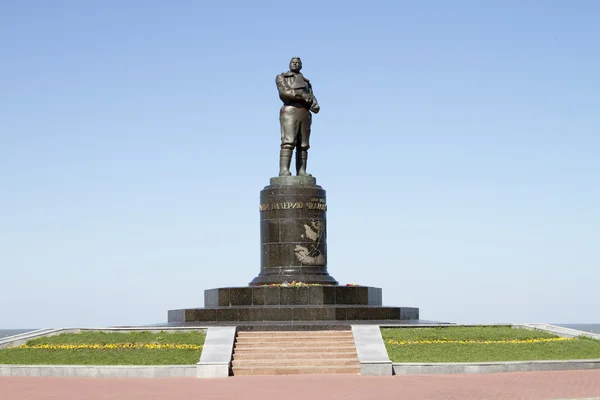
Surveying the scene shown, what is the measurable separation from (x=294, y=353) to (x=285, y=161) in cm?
947

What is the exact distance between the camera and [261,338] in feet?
75.3

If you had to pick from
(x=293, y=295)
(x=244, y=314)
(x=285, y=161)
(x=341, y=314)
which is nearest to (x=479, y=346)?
(x=341, y=314)

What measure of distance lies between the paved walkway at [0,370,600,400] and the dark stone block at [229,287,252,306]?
7448 mm

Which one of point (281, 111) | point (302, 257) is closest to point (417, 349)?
point (302, 257)

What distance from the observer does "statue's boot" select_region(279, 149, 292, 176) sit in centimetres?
3012

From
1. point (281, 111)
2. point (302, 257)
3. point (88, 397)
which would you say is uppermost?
point (281, 111)

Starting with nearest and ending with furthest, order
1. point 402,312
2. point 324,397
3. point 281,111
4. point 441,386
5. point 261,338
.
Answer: point 324,397 → point 441,386 → point 261,338 → point 402,312 → point 281,111

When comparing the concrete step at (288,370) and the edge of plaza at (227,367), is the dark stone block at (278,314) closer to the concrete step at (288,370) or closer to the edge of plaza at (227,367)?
the edge of plaza at (227,367)

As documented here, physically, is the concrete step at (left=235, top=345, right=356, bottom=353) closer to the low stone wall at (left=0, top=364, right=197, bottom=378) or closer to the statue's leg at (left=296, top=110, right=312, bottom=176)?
the low stone wall at (left=0, top=364, right=197, bottom=378)

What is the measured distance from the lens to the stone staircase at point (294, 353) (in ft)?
69.2

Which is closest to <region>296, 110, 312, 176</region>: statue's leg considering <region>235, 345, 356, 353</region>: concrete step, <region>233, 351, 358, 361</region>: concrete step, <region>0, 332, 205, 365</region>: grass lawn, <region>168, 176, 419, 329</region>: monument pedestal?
<region>168, 176, 419, 329</region>: monument pedestal

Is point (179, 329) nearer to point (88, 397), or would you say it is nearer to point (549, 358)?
point (88, 397)

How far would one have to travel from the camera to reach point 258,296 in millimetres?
27547

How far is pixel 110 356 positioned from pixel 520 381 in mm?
9054
